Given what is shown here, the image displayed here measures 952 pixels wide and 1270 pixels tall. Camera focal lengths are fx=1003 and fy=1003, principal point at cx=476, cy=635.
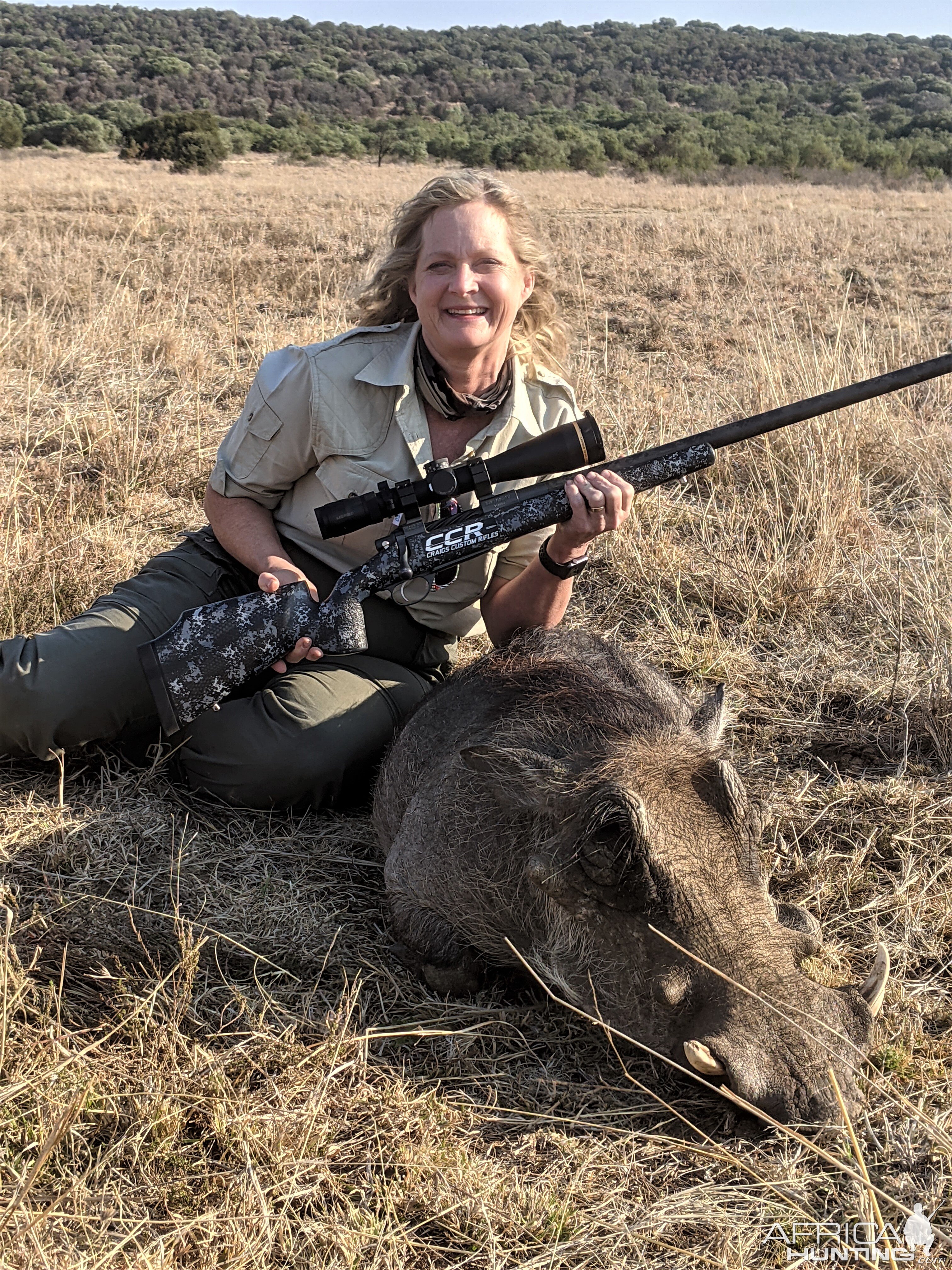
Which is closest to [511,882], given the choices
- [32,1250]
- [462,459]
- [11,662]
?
[32,1250]

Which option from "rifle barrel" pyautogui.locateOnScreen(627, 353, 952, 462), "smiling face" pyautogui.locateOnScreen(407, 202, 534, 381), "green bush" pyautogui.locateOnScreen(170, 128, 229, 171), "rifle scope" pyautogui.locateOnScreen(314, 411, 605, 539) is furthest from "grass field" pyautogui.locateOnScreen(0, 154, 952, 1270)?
"green bush" pyautogui.locateOnScreen(170, 128, 229, 171)

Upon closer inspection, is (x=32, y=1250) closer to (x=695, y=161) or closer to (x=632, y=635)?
(x=632, y=635)

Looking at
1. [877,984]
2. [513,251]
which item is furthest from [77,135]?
[877,984]

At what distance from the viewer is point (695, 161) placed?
27.9 metres

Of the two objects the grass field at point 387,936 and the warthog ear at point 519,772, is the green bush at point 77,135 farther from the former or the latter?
the warthog ear at point 519,772

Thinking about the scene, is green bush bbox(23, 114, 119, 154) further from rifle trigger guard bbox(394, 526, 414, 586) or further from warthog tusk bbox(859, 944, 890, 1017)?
warthog tusk bbox(859, 944, 890, 1017)

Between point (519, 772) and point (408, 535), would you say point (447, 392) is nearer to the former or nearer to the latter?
point (408, 535)

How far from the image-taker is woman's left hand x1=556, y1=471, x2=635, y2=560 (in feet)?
9.82

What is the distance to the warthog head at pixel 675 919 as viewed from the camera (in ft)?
6.71

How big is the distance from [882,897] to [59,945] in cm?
231

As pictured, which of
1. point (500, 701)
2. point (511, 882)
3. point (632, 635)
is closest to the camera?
point (511, 882)

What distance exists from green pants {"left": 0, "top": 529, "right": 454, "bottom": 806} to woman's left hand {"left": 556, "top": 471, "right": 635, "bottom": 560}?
84 cm

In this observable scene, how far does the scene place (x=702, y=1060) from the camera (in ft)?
6.57
